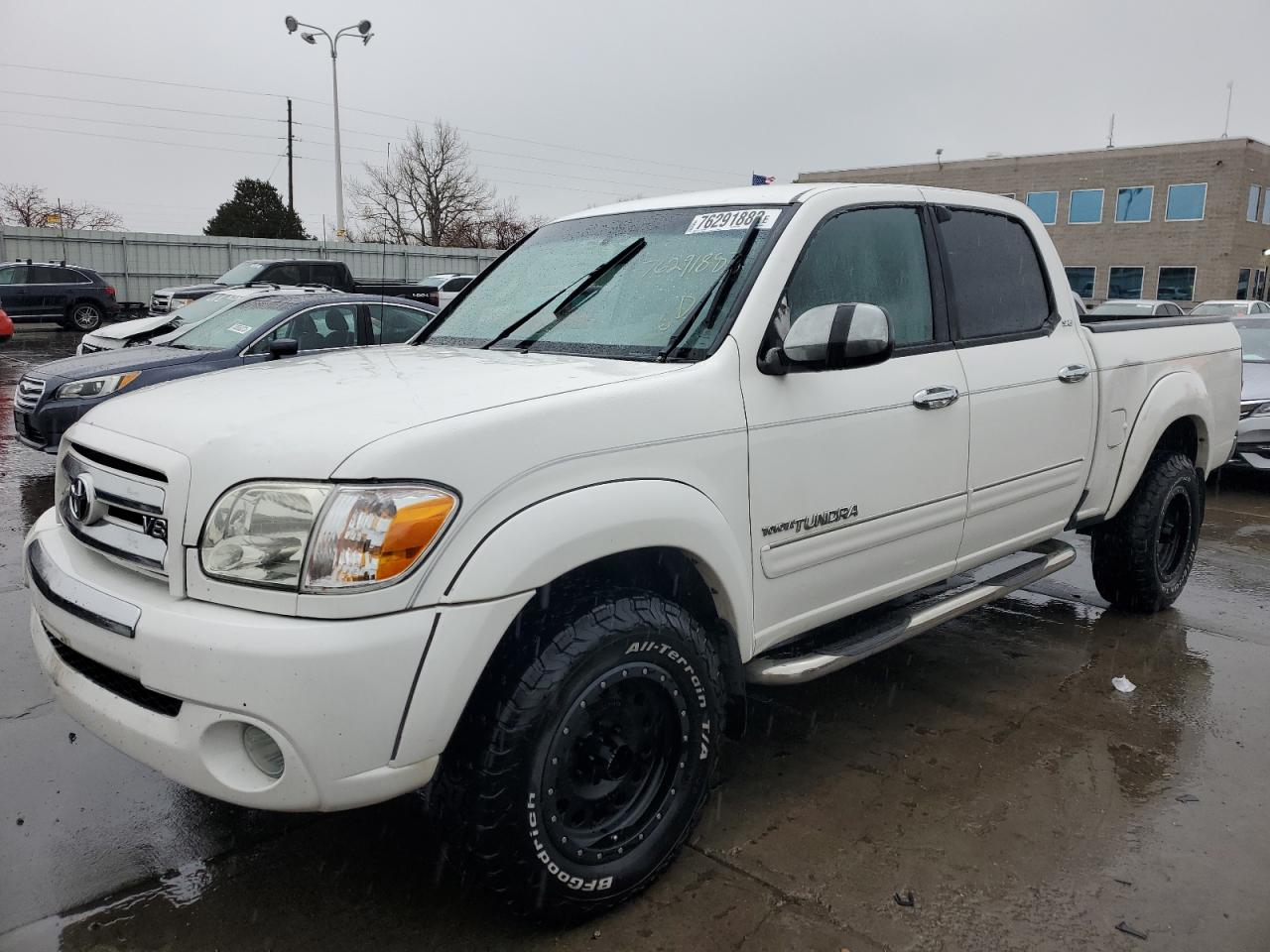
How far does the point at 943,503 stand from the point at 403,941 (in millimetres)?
2201

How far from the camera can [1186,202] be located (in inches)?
1599

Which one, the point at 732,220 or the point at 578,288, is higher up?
the point at 732,220

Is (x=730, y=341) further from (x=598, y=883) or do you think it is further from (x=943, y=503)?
(x=598, y=883)

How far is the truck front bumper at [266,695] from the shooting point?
2014 millimetres

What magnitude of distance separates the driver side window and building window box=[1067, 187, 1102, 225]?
4466cm

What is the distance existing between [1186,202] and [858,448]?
148ft

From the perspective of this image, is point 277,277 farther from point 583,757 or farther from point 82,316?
point 583,757

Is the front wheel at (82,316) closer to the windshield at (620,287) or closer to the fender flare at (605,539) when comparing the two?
the windshield at (620,287)

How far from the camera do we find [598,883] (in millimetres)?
2477

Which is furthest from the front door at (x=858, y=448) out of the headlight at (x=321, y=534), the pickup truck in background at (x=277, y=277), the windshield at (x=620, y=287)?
the pickup truck in background at (x=277, y=277)

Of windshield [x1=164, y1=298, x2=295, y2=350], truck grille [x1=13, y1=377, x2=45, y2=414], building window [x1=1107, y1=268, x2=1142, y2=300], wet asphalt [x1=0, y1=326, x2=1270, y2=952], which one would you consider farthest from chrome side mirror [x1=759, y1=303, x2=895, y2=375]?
building window [x1=1107, y1=268, x2=1142, y2=300]

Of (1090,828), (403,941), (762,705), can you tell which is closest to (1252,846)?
→ (1090,828)

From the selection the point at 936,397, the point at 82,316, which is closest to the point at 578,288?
the point at 936,397

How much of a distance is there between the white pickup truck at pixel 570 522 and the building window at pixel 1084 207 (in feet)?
145
